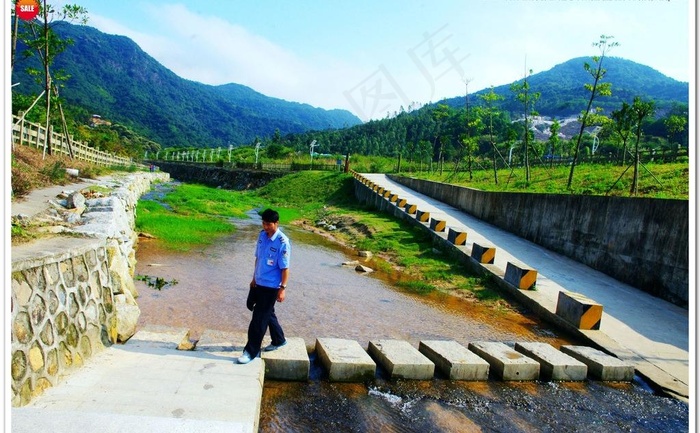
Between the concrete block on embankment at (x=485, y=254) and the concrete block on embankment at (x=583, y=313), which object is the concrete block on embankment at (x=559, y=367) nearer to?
the concrete block on embankment at (x=583, y=313)

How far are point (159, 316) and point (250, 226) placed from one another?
13.0m

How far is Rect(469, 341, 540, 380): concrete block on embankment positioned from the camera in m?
5.47

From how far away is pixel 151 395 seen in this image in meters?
3.72

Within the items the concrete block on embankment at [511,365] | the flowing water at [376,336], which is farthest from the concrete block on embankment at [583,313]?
the concrete block on embankment at [511,365]

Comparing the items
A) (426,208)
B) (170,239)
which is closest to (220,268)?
(170,239)

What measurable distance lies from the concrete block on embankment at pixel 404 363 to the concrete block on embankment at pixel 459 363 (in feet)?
0.67

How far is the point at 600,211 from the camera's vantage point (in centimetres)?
1162

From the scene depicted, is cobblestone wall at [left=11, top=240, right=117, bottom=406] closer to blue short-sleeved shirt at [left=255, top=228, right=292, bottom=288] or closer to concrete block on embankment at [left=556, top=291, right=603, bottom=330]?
blue short-sleeved shirt at [left=255, top=228, right=292, bottom=288]

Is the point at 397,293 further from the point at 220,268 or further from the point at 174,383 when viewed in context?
the point at 174,383

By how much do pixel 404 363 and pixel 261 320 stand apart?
1735mm

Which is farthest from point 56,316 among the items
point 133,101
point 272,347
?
point 133,101

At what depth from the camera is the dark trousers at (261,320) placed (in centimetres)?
484

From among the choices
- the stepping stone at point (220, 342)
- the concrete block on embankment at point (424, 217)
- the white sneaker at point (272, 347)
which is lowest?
the stepping stone at point (220, 342)

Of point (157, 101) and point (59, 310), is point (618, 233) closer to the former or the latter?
point (59, 310)
